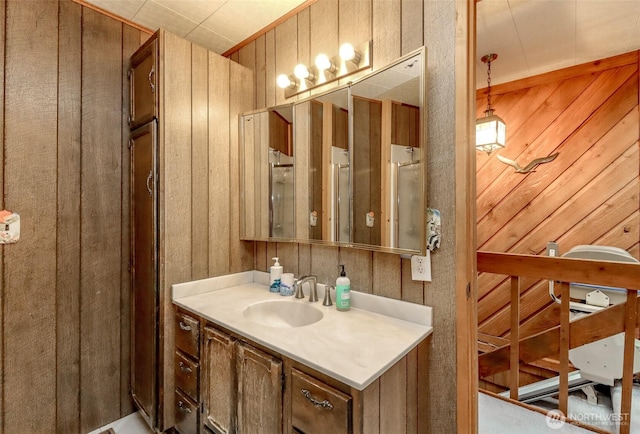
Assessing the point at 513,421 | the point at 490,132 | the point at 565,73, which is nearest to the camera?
the point at 513,421

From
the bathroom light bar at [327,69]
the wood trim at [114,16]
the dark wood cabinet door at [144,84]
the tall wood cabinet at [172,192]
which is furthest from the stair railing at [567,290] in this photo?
the wood trim at [114,16]

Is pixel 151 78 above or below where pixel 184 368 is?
above

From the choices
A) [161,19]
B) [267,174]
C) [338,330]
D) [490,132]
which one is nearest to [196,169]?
[267,174]

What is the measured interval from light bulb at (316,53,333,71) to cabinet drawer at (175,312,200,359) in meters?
1.47

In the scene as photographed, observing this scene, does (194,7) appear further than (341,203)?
Yes

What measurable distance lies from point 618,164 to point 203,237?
3228 millimetres

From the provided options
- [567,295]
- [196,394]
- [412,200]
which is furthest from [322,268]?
[567,295]

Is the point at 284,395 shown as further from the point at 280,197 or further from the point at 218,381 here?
the point at 280,197

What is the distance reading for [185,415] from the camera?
1.61 meters

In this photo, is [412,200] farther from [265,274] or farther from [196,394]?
[196,394]

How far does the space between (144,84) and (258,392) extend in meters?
1.75

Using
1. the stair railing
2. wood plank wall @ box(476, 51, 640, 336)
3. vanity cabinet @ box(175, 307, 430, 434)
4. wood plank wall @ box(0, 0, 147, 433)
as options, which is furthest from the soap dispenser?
wood plank wall @ box(476, 51, 640, 336)

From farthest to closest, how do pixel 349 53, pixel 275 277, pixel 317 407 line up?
pixel 275 277
pixel 349 53
pixel 317 407

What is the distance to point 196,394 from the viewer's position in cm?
153
